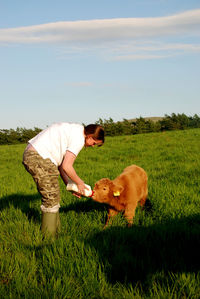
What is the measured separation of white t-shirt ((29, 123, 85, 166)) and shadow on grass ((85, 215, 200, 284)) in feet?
4.11

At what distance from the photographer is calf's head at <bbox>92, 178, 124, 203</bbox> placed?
462 centimetres

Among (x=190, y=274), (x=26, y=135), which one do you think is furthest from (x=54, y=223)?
(x=26, y=135)

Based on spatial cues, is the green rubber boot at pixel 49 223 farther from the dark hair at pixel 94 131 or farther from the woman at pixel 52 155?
the dark hair at pixel 94 131

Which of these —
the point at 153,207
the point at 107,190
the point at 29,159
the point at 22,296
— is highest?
the point at 29,159

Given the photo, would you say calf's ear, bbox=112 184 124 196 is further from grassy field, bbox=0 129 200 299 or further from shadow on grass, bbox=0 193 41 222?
shadow on grass, bbox=0 193 41 222

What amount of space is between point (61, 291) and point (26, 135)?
50948 mm

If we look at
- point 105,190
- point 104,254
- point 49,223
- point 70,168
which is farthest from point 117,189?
point 104,254

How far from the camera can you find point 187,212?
192 inches

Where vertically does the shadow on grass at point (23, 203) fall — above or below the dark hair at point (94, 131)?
below

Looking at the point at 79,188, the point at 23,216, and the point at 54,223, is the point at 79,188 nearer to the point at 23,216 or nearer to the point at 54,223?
the point at 54,223

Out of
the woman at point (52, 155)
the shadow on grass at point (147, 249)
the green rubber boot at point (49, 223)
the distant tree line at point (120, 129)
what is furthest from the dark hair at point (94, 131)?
the distant tree line at point (120, 129)

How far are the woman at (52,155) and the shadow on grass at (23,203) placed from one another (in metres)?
1.06

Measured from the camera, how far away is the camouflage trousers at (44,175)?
13.4 feet

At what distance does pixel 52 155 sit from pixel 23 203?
2.52 m
